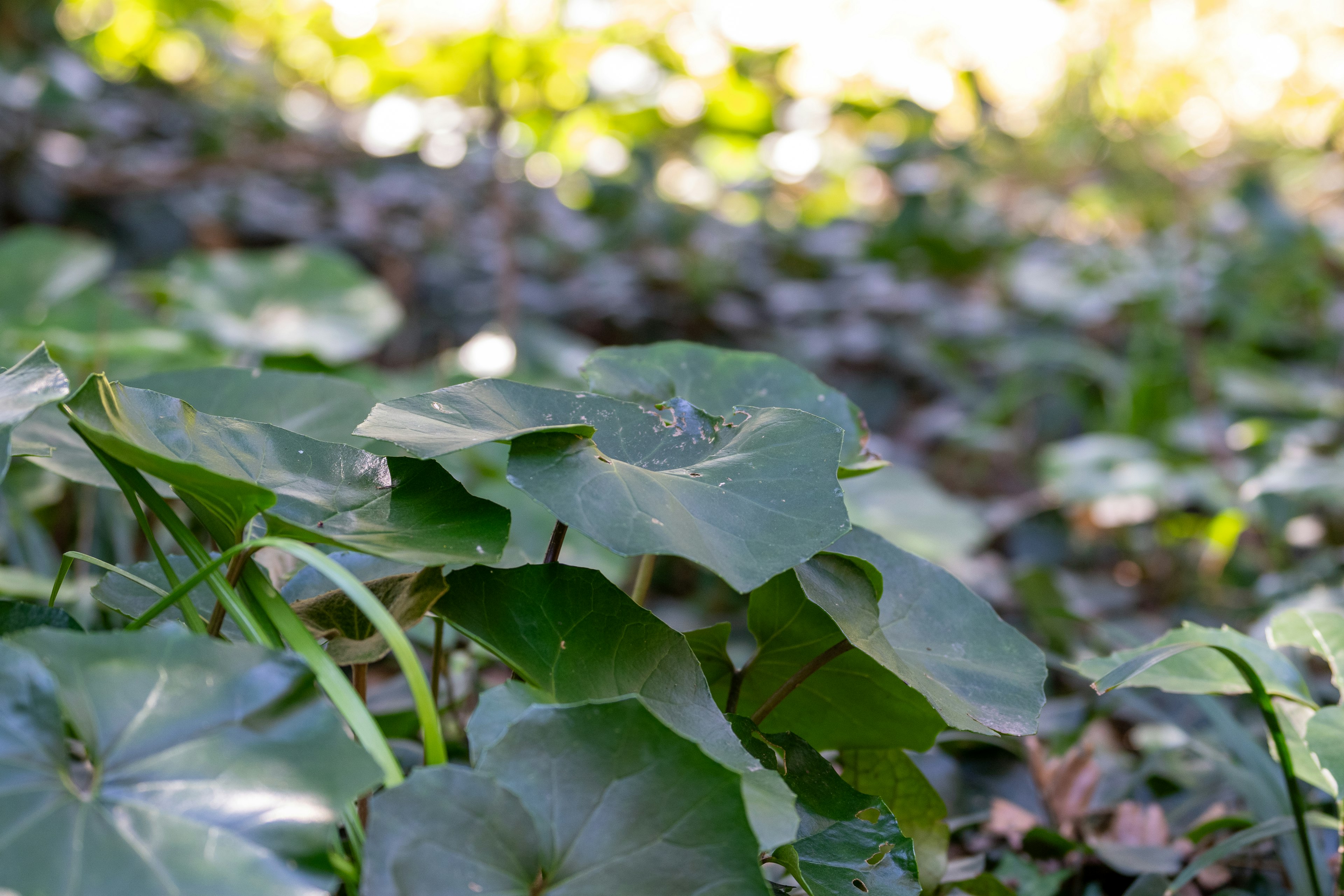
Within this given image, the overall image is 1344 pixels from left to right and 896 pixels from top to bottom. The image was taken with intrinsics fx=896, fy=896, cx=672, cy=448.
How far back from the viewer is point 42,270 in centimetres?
168

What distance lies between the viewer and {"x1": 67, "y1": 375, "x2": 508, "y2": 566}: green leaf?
35 centimetres

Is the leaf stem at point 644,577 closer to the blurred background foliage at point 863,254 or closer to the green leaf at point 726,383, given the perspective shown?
the green leaf at point 726,383

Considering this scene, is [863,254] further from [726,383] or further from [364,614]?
[364,614]

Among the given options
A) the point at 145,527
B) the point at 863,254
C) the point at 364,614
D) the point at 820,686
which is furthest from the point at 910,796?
the point at 863,254

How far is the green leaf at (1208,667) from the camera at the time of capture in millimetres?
546

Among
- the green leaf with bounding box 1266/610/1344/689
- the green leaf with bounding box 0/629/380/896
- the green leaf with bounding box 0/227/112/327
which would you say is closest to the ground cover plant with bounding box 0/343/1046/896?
the green leaf with bounding box 0/629/380/896

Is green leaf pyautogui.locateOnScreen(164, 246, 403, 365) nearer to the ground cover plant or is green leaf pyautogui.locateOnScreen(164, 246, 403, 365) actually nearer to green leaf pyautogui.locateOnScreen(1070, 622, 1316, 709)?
the ground cover plant

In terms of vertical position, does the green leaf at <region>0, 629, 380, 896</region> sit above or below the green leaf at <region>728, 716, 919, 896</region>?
above

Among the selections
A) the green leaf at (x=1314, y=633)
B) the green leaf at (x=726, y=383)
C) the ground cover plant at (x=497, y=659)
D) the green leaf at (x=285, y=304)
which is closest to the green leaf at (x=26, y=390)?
the ground cover plant at (x=497, y=659)

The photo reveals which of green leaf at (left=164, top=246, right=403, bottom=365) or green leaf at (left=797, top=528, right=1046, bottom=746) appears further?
green leaf at (left=164, top=246, right=403, bottom=365)

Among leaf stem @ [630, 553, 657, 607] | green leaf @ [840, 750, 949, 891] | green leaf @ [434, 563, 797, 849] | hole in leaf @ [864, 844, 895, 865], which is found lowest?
green leaf @ [840, 750, 949, 891]

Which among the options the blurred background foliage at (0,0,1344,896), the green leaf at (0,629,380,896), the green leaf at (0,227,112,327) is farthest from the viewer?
the green leaf at (0,227,112,327)

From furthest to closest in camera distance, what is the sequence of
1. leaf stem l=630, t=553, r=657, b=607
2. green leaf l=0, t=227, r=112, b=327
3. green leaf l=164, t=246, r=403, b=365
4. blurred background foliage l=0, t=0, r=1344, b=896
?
1. green leaf l=0, t=227, r=112, b=327
2. green leaf l=164, t=246, r=403, b=365
3. blurred background foliage l=0, t=0, r=1344, b=896
4. leaf stem l=630, t=553, r=657, b=607

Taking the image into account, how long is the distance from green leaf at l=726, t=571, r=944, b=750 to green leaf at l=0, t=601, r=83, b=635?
309mm
